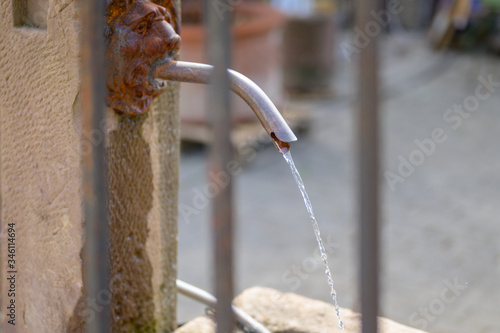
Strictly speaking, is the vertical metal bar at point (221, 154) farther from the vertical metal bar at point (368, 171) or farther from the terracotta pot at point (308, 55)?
the terracotta pot at point (308, 55)

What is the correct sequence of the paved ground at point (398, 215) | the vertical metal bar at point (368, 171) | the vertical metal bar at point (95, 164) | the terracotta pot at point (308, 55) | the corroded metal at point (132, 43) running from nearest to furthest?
the vertical metal bar at point (368, 171), the vertical metal bar at point (95, 164), the corroded metal at point (132, 43), the paved ground at point (398, 215), the terracotta pot at point (308, 55)

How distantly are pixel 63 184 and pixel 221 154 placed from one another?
0.75 metres

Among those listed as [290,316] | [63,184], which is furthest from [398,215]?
[63,184]

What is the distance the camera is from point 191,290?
181 cm

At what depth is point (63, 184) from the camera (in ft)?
4.80

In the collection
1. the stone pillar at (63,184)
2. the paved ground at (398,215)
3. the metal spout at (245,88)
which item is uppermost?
the metal spout at (245,88)

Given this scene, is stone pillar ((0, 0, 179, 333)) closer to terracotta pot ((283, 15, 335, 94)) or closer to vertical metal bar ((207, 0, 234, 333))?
vertical metal bar ((207, 0, 234, 333))

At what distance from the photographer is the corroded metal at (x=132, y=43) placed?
1359mm

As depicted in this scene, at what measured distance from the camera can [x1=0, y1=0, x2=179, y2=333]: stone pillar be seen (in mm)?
1426

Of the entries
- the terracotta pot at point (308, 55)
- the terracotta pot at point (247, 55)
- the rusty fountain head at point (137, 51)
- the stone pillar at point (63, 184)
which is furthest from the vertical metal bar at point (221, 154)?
the terracotta pot at point (308, 55)

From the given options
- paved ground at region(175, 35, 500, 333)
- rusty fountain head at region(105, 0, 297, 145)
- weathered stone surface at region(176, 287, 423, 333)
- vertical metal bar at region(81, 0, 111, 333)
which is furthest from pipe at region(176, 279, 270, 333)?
paved ground at region(175, 35, 500, 333)

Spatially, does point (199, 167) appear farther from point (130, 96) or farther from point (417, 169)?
point (130, 96)

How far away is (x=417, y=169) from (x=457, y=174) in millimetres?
287

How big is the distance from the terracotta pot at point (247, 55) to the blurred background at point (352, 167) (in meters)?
0.01
